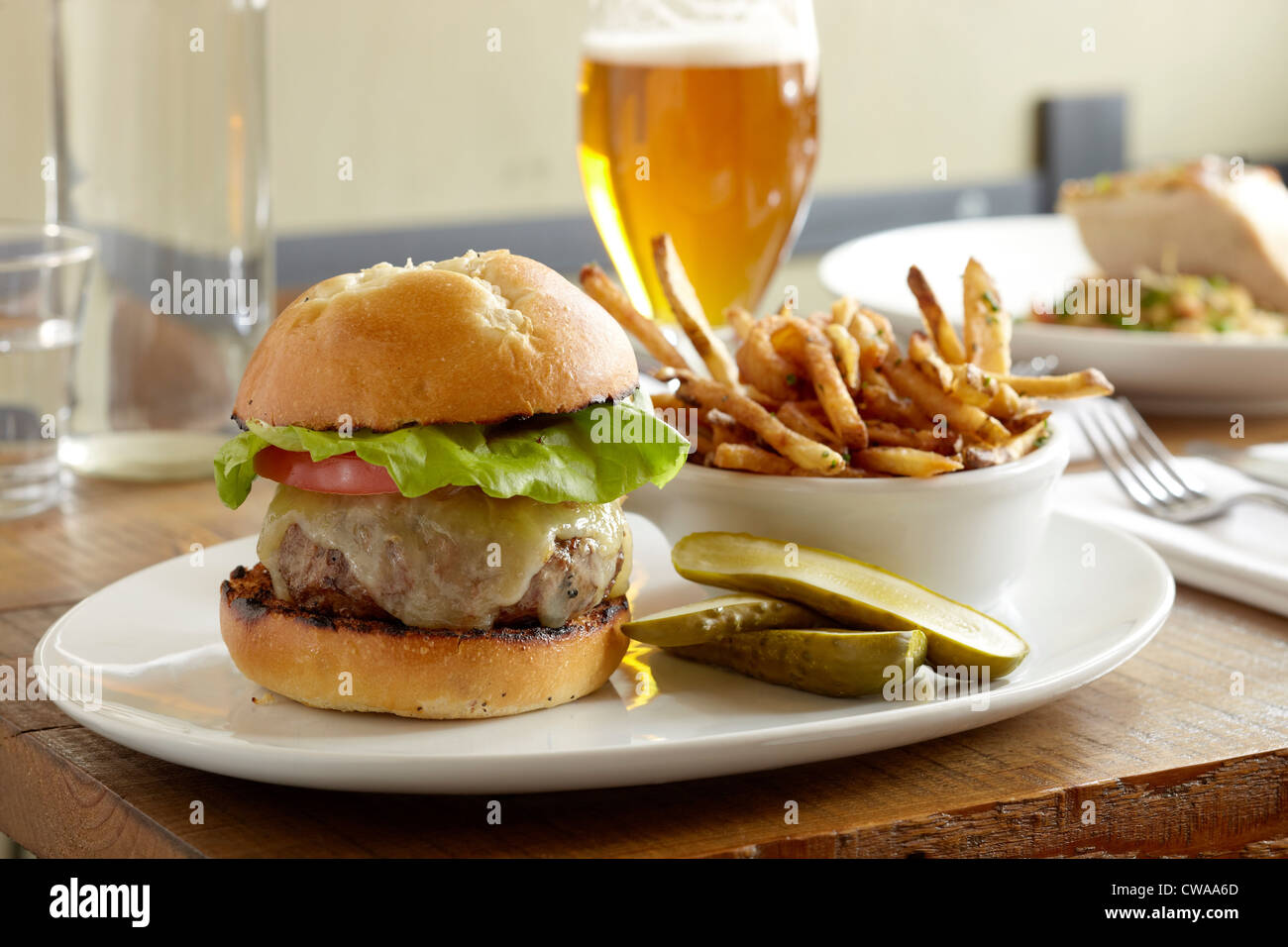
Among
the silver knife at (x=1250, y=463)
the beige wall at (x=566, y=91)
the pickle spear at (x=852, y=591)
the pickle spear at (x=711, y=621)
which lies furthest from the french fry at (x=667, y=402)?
the beige wall at (x=566, y=91)

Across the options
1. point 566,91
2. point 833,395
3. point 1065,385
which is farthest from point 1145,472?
point 566,91

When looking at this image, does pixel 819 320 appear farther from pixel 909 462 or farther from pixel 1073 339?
pixel 1073 339

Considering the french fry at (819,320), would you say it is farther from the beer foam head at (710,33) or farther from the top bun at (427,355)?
the beer foam head at (710,33)

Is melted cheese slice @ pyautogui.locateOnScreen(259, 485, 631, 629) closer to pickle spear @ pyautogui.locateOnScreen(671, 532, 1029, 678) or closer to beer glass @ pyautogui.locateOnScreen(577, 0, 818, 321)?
pickle spear @ pyautogui.locateOnScreen(671, 532, 1029, 678)

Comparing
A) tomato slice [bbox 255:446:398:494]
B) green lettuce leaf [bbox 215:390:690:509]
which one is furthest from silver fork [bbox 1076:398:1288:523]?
tomato slice [bbox 255:446:398:494]
